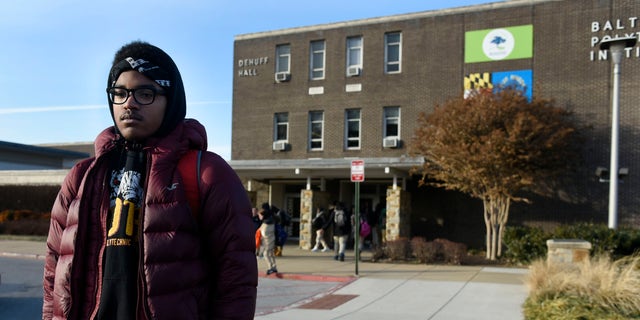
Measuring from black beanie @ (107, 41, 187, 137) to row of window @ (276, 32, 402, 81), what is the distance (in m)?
21.0

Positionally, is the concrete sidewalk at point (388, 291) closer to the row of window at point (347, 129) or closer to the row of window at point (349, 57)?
the row of window at point (347, 129)

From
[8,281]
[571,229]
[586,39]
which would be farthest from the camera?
[586,39]

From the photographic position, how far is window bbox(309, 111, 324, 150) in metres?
24.4

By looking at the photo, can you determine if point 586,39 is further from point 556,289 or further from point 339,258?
point 556,289

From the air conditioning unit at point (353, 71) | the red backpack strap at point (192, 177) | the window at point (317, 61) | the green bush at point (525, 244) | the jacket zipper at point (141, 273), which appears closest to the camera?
the jacket zipper at point (141, 273)

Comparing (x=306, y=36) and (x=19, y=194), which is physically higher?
(x=306, y=36)

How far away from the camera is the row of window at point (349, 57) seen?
23.2 meters

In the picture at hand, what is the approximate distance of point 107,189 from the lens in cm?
252

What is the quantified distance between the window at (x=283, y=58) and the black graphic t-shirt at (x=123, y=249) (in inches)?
909

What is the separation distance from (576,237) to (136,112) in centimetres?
1405

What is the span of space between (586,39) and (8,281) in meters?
18.6

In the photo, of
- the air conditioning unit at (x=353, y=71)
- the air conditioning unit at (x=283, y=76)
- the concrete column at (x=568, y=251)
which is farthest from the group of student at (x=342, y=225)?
the air conditioning unit at (x=283, y=76)

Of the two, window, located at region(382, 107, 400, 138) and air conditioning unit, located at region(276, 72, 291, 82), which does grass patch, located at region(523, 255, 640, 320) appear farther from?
air conditioning unit, located at region(276, 72, 291, 82)

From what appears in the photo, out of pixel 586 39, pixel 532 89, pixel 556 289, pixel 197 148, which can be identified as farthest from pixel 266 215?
pixel 586 39
